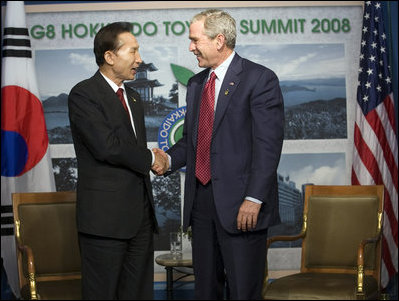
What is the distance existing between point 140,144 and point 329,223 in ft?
5.77

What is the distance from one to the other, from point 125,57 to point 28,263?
1.42 m

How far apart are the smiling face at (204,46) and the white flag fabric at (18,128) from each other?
8.30 ft

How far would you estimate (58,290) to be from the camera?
3768mm

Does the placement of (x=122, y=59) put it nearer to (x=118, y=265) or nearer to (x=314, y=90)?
(x=118, y=265)

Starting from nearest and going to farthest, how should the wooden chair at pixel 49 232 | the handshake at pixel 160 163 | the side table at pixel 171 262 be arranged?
1. the handshake at pixel 160 163
2. the wooden chair at pixel 49 232
3. the side table at pixel 171 262

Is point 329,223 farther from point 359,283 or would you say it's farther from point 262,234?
point 262,234

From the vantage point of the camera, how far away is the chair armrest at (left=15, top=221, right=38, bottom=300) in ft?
12.1

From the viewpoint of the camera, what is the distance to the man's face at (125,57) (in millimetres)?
3150

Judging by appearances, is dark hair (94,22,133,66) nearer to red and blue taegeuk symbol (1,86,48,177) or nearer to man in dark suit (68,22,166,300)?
man in dark suit (68,22,166,300)

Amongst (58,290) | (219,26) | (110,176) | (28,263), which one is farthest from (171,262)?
(219,26)

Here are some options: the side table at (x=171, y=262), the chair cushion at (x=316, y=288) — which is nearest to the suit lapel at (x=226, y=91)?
the chair cushion at (x=316, y=288)

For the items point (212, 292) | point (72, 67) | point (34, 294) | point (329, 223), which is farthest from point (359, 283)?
point (72, 67)

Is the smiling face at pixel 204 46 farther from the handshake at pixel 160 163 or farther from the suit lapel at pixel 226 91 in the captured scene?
the handshake at pixel 160 163

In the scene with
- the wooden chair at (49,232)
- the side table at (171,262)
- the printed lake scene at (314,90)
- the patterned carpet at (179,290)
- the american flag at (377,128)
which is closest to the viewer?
the wooden chair at (49,232)
